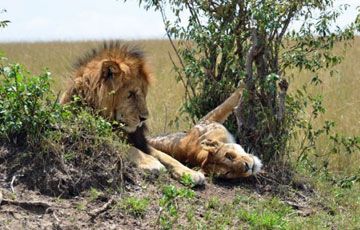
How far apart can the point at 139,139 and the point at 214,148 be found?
0.61m

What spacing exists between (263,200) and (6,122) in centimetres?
192

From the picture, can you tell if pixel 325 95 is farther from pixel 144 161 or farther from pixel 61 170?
pixel 61 170

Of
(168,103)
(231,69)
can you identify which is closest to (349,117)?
(168,103)

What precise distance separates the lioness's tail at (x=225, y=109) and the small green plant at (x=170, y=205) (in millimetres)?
1635

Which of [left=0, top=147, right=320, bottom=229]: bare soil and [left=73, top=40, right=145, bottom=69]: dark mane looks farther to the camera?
[left=73, top=40, right=145, bottom=69]: dark mane

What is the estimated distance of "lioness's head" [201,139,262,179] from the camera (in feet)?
17.8

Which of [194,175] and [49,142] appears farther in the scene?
[194,175]

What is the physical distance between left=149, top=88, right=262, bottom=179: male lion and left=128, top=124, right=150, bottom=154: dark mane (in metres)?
0.45

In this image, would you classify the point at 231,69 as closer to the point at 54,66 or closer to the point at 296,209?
the point at 296,209

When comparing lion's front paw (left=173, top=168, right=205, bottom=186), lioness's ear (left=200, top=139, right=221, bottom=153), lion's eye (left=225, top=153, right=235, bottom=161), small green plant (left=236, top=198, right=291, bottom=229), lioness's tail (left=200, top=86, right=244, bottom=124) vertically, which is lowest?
small green plant (left=236, top=198, right=291, bottom=229)

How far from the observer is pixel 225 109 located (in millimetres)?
5953

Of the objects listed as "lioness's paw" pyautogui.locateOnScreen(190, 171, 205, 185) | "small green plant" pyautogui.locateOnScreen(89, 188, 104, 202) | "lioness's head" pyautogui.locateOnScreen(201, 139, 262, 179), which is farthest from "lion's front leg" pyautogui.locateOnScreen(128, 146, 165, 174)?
"small green plant" pyautogui.locateOnScreen(89, 188, 104, 202)

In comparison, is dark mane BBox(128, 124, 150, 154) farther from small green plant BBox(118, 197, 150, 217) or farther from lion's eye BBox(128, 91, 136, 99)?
small green plant BBox(118, 197, 150, 217)

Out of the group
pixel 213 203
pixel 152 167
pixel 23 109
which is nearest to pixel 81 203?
pixel 23 109
